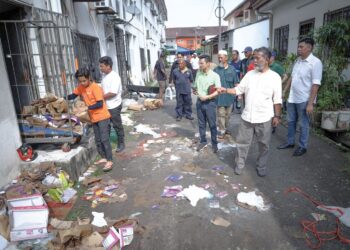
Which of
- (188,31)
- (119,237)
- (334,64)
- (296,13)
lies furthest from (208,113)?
(188,31)

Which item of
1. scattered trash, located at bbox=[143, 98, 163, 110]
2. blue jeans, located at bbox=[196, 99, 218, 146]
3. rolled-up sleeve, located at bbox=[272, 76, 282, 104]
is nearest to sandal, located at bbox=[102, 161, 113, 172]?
blue jeans, located at bbox=[196, 99, 218, 146]

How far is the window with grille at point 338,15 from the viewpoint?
268 inches

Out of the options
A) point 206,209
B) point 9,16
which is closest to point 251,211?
point 206,209

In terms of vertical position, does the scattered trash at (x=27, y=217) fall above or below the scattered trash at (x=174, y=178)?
above

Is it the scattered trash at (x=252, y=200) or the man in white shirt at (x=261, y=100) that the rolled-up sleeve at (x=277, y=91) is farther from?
the scattered trash at (x=252, y=200)

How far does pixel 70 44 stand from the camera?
213 inches

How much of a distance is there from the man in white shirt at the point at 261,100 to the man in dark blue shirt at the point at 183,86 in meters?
3.78

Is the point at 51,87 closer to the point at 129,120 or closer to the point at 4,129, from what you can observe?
the point at 4,129

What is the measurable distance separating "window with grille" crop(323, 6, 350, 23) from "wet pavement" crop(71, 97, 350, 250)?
354 cm

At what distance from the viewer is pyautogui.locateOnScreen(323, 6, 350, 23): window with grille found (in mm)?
6801

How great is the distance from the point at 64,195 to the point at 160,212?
1.43 metres

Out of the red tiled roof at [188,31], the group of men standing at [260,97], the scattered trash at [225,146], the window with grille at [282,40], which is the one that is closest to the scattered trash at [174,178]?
the group of men standing at [260,97]

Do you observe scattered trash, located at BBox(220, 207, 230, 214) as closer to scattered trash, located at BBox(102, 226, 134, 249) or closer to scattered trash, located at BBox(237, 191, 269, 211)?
scattered trash, located at BBox(237, 191, 269, 211)

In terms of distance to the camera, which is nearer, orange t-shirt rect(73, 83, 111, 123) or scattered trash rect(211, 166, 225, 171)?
orange t-shirt rect(73, 83, 111, 123)
